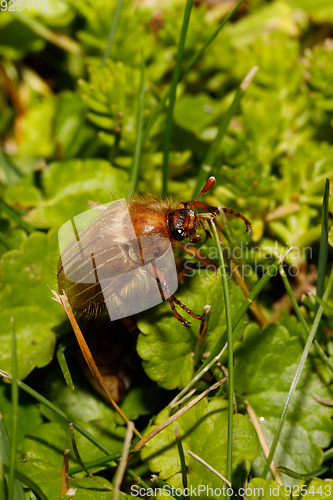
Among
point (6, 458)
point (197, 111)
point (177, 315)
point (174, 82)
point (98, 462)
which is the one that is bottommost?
point (98, 462)

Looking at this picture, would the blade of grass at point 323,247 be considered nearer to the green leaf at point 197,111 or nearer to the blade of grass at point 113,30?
the green leaf at point 197,111

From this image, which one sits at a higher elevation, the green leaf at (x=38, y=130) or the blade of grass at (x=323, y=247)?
the green leaf at (x=38, y=130)

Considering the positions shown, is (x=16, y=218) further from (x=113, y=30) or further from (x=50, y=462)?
(x=113, y=30)

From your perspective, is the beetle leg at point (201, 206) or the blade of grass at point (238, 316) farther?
the beetle leg at point (201, 206)

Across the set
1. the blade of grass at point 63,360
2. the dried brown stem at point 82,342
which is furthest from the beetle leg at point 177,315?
the blade of grass at point 63,360

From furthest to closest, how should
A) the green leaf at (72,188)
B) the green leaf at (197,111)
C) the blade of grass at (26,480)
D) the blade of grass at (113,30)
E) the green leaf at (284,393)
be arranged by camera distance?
the green leaf at (197,111) → the blade of grass at (113,30) → the green leaf at (72,188) → the green leaf at (284,393) → the blade of grass at (26,480)

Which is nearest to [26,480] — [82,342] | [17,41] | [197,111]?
[82,342]

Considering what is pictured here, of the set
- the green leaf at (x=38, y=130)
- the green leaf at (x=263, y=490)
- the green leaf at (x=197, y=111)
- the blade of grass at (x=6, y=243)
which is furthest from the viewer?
the green leaf at (x=38, y=130)
